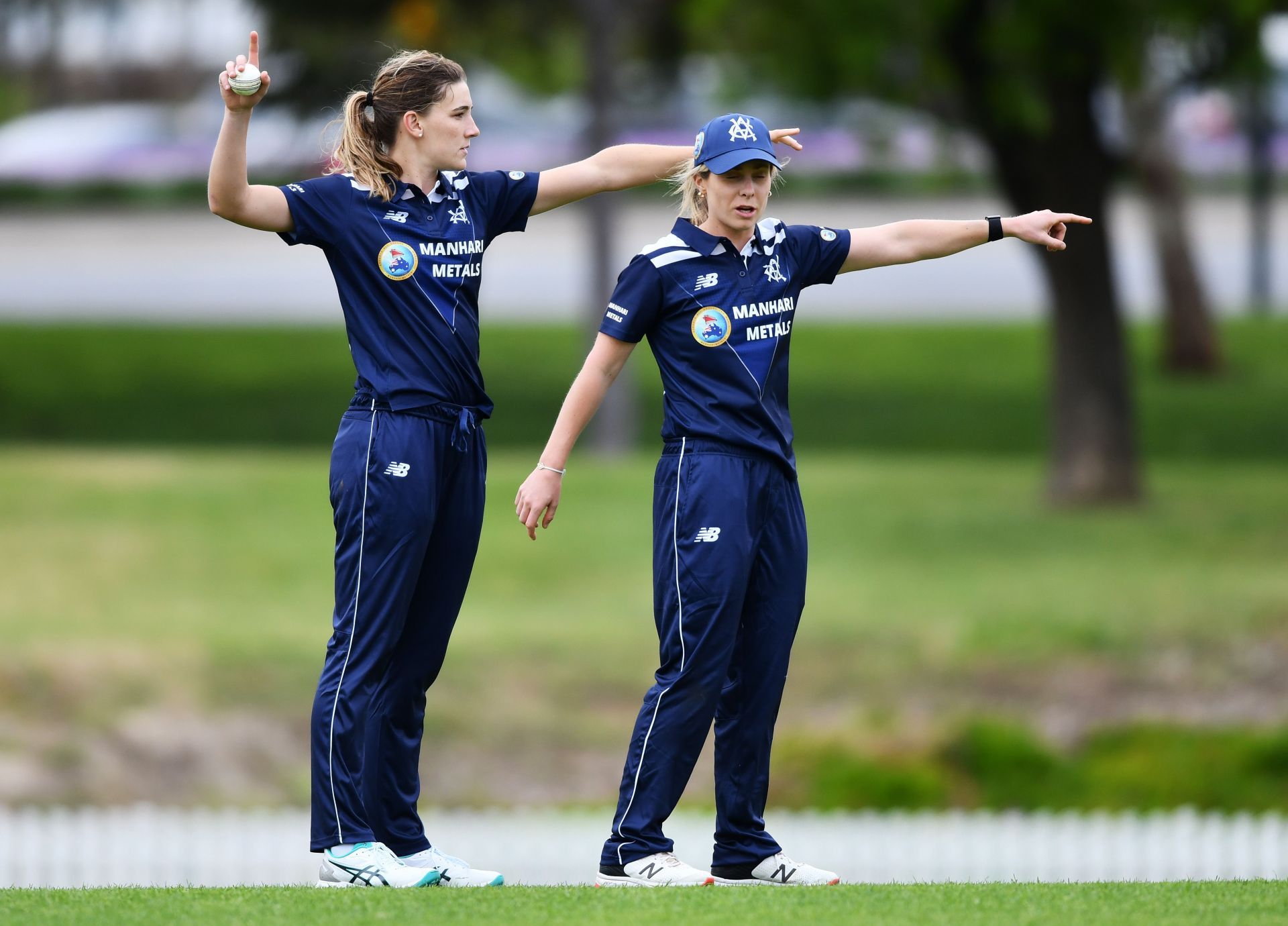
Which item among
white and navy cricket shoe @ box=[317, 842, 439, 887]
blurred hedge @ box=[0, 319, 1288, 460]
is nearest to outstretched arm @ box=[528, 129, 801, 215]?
white and navy cricket shoe @ box=[317, 842, 439, 887]

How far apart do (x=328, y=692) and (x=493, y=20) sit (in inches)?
624

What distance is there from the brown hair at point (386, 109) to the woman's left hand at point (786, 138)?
913mm

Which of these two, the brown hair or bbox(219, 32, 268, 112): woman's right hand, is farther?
the brown hair

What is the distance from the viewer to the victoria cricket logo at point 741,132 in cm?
518

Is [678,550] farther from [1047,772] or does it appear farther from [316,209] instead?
[1047,772]

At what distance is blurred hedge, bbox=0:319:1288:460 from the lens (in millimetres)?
20422

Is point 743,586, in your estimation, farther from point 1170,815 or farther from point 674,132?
point 674,132

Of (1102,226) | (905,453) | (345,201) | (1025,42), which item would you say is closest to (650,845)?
(345,201)

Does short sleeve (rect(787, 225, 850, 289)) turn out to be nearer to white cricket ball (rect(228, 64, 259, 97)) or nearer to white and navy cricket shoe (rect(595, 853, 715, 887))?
white cricket ball (rect(228, 64, 259, 97))

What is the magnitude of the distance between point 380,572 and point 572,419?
66cm

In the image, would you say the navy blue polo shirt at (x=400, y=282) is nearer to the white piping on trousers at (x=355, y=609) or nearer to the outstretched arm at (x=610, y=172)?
the white piping on trousers at (x=355, y=609)

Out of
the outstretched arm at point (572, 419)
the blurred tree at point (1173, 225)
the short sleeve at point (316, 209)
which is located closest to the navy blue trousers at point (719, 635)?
the outstretched arm at point (572, 419)

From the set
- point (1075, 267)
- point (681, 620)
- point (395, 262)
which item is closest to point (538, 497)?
point (681, 620)

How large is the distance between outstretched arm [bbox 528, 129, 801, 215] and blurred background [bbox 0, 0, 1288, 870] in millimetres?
650
